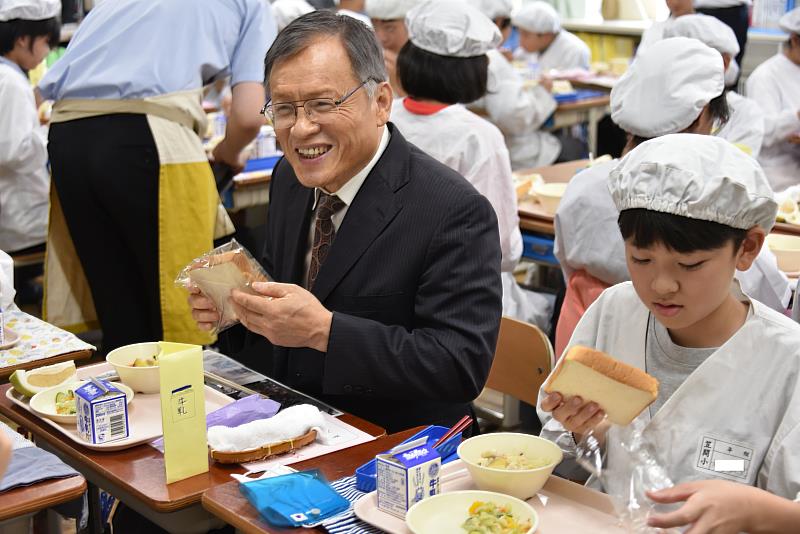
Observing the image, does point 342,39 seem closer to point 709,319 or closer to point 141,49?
point 709,319

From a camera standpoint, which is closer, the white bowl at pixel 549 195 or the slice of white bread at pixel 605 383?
the slice of white bread at pixel 605 383

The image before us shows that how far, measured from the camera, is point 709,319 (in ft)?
6.01

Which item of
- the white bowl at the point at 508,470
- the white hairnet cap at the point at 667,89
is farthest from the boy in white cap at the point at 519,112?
the white bowl at the point at 508,470

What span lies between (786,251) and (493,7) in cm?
442

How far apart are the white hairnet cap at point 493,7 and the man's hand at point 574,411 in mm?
6125

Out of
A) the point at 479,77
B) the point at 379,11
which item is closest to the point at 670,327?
the point at 479,77

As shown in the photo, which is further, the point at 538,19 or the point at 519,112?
the point at 538,19

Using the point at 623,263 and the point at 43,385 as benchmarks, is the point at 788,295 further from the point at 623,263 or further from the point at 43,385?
the point at 43,385

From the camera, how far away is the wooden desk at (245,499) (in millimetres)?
1685

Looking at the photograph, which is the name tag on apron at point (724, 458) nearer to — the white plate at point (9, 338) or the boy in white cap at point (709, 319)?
the boy in white cap at point (709, 319)

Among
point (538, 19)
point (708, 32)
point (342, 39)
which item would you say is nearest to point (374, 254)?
point (342, 39)

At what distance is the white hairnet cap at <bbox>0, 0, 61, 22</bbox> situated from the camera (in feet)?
15.8

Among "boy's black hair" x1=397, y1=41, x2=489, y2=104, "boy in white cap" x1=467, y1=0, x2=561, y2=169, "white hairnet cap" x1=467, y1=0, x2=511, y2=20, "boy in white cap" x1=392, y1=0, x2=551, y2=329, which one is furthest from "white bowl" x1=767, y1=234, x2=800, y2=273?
"white hairnet cap" x1=467, y1=0, x2=511, y2=20

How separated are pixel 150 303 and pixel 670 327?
260 cm
